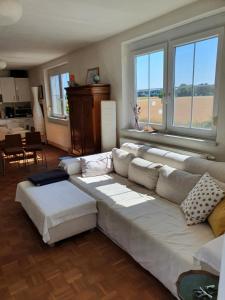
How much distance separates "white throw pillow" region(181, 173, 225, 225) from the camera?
182 centimetres

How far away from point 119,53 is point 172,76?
42.1 inches

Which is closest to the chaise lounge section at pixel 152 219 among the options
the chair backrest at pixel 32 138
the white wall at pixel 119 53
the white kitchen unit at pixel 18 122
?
the white wall at pixel 119 53

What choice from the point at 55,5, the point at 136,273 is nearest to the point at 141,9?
the point at 55,5

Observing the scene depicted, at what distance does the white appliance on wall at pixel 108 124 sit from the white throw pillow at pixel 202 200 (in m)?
1.97

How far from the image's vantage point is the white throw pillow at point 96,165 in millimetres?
3092

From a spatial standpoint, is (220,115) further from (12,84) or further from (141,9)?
(12,84)

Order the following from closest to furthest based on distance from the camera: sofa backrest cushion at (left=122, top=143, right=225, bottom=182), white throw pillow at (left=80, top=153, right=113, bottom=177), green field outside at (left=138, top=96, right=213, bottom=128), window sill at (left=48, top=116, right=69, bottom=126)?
sofa backrest cushion at (left=122, top=143, right=225, bottom=182) < green field outside at (left=138, top=96, right=213, bottom=128) < white throw pillow at (left=80, top=153, right=113, bottom=177) < window sill at (left=48, top=116, right=69, bottom=126)

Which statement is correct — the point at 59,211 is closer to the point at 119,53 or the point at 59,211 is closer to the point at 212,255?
the point at 212,255

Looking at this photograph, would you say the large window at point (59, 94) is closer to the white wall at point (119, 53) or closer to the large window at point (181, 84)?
the white wall at point (119, 53)

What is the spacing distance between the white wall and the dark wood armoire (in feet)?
0.93

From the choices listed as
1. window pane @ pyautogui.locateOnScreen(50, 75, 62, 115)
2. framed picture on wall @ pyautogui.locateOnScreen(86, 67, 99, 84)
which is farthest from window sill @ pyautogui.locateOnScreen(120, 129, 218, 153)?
window pane @ pyautogui.locateOnScreen(50, 75, 62, 115)

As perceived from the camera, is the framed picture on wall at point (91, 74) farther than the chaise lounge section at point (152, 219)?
Yes

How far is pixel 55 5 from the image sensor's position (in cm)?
235

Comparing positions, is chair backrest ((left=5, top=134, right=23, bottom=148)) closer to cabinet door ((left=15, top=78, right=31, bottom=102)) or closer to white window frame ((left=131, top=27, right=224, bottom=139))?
white window frame ((left=131, top=27, right=224, bottom=139))
